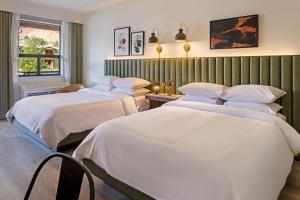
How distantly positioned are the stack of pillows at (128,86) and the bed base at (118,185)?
2081mm

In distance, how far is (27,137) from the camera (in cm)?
399

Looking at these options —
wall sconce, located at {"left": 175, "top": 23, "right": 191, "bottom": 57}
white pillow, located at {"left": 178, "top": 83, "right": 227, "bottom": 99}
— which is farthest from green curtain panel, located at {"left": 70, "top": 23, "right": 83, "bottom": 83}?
white pillow, located at {"left": 178, "top": 83, "right": 227, "bottom": 99}

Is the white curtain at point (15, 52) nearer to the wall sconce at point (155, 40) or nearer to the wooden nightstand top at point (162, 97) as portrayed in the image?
the wall sconce at point (155, 40)

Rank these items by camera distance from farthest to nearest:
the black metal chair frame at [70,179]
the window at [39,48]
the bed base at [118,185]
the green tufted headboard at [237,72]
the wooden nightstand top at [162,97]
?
the window at [39,48], the wooden nightstand top at [162,97], the green tufted headboard at [237,72], the bed base at [118,185], the black metal chair frame at [70,179]

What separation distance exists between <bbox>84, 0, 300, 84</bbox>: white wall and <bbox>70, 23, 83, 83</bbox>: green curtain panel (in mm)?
164

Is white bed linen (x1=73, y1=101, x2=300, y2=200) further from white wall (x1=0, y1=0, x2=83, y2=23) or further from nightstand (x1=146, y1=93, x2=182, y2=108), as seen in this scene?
white wall (x1=0, y1=0, x2=83, y2=23)

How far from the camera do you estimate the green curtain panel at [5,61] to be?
16.4 feet

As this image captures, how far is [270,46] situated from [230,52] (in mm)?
559

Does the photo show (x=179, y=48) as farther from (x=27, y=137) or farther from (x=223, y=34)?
(x=27, y=137)

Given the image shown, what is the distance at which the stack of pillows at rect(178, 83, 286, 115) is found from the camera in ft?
9.14

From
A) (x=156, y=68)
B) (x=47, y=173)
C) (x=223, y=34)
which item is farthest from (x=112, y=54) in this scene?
(x=47, y=173)

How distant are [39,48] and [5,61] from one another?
0.97 metres

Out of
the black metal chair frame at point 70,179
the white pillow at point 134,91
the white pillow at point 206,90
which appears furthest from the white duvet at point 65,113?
the black metal chair frame at point 70,179

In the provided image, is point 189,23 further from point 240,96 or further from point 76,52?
point 76,52
